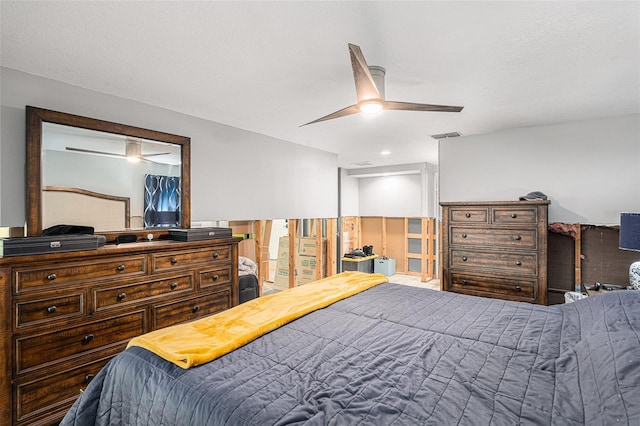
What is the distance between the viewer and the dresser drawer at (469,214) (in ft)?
11.3

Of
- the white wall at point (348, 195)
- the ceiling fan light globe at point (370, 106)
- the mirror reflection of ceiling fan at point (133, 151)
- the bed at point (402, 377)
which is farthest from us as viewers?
the white wall at point (348, 195)

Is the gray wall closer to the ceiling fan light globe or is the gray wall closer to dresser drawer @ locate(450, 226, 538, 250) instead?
the ceiling fan light globe

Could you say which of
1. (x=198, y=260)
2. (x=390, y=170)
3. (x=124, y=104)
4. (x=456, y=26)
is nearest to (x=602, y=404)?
(x=456, y=26)

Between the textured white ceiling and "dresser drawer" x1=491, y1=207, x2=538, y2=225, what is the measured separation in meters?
0.98

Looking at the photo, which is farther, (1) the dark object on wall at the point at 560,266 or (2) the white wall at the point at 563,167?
(1) the dark object on wall at the point at 560,266

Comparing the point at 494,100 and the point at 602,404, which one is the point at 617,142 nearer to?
the point at 494,100

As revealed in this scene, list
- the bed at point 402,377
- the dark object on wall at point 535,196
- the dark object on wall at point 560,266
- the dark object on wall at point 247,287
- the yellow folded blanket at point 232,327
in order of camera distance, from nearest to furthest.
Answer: the bed at point 402,377 → the yellow folded blanket at point 232,327 → the dark object on wall at point 535,196 → the dark object on wall at point 560,266 → the dark object on wall at point 247,287

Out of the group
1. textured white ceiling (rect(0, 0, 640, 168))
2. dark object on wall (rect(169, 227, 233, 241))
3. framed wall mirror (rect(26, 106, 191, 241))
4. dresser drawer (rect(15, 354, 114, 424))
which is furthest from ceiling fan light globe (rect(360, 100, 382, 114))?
dresser drawer (rect(15, 354, 114, 424))

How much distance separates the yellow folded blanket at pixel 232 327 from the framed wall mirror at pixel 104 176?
139 cm

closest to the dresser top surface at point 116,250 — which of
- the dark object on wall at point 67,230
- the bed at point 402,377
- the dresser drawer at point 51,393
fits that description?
the dark object on wall at point 67,230

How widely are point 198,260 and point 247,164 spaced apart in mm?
1453

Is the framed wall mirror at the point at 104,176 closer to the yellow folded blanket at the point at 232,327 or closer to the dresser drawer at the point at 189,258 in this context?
the dresser drawer at the point at 189,258

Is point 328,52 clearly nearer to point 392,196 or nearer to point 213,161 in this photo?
point 213,161

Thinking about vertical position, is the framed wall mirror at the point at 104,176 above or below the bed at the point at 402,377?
above
